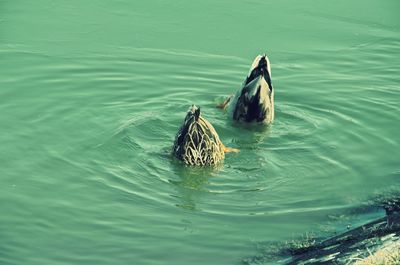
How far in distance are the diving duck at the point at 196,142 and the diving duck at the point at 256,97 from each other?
1.12m

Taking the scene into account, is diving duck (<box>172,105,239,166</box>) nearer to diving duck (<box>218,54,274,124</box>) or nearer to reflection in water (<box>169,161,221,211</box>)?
reflection in water (<box>169,161,221,211</box>)

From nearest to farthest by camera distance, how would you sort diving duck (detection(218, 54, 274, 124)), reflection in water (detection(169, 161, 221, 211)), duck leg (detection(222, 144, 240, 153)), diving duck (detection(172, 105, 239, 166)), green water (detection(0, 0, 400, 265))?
1. green water (detection(0, 0, 400, 265))
2. reflection in water (detection(169, 161, 221, 211))
3. diving duck (detection(172, 105, 239, 166))
4. duck leg (detection(222, 144, 240, 153))
5. diving duck (detection(218, 54, 274, 124))

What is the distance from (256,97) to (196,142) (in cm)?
146

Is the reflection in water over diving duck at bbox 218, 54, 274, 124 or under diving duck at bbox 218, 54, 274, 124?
under

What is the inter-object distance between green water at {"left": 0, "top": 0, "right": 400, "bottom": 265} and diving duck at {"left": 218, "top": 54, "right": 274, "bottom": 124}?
0.16m

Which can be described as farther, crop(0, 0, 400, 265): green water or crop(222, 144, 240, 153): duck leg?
crop(222, 144, 240, 153): duck leg

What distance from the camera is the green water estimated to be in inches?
326

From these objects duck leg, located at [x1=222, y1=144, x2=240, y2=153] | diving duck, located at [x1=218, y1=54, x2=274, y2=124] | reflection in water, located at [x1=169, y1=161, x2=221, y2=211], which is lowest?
reflection in water, located at [x1=169, y1=161, x2=221, y2=211]

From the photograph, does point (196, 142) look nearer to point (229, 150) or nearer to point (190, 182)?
point (190, 182)

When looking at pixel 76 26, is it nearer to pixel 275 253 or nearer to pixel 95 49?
pixel 95 49

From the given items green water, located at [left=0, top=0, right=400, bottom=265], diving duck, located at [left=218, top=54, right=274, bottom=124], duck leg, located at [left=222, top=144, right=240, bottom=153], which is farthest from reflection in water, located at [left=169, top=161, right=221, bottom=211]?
diving duck, located at [left=218, top=54, right=274, bottom=124]

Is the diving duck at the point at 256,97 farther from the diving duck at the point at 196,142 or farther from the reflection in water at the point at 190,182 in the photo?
the reflection in water at the point at 190,182

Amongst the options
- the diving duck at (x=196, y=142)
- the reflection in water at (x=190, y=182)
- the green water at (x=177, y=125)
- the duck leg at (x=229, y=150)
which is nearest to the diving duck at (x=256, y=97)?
the green water at (x=177, y=125)

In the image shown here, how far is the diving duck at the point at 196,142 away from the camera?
9.35 m
